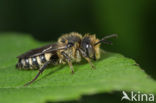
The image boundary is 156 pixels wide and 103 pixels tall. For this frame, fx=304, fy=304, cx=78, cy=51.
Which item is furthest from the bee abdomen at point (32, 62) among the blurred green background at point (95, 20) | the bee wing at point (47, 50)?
the blurred green background at point (95, 20)

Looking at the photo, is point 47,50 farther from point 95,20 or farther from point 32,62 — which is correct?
point 95,20

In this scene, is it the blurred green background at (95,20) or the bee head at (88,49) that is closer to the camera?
the bee head at (88,49)

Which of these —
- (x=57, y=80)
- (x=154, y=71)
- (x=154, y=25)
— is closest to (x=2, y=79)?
(x=57, y=80)

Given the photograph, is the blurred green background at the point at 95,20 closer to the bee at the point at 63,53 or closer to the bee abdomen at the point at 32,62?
the bee at the point at 63,53

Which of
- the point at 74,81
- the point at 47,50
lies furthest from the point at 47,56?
the point at 74,81

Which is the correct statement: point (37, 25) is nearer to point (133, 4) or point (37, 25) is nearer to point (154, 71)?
point (133, 4)

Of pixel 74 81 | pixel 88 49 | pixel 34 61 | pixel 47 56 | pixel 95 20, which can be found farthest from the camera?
pixel 95 20

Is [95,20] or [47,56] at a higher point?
[47,56]
